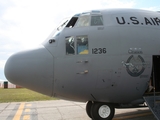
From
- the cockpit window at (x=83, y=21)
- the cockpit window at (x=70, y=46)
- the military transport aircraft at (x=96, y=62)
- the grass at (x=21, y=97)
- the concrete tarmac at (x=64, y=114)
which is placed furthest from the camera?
the grass at (x=21, y=97)

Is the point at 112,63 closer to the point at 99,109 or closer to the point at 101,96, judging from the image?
the point at 101,96

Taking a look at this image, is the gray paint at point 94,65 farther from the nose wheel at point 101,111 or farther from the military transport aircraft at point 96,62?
the nose wheel at point 101,111

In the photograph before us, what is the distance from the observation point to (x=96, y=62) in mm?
7266

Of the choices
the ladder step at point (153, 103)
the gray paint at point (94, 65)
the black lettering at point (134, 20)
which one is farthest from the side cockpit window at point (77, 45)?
the ladder step at point (153, 103)

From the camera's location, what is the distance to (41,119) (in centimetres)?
Answer: 959

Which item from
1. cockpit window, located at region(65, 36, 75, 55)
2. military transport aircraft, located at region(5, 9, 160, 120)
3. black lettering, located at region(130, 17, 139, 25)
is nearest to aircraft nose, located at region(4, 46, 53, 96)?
military transport aircraft, located at region(5, 9, 160, 120)

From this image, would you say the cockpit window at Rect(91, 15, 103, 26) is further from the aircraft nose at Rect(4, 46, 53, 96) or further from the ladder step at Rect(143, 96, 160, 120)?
the ladder step at Rect(143, 96, 160, 120)

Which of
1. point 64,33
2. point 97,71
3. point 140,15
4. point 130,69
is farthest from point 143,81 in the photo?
point 64,33

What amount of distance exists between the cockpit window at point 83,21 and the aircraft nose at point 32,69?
165cm

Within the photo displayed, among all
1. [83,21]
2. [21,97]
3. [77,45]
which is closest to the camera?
[77,45]

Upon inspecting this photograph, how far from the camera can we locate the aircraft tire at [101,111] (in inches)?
306

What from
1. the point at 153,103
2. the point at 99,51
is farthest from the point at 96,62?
the point at 153,103

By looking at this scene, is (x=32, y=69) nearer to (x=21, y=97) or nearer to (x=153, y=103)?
(x=153, y=103)

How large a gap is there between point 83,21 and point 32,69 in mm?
2607
